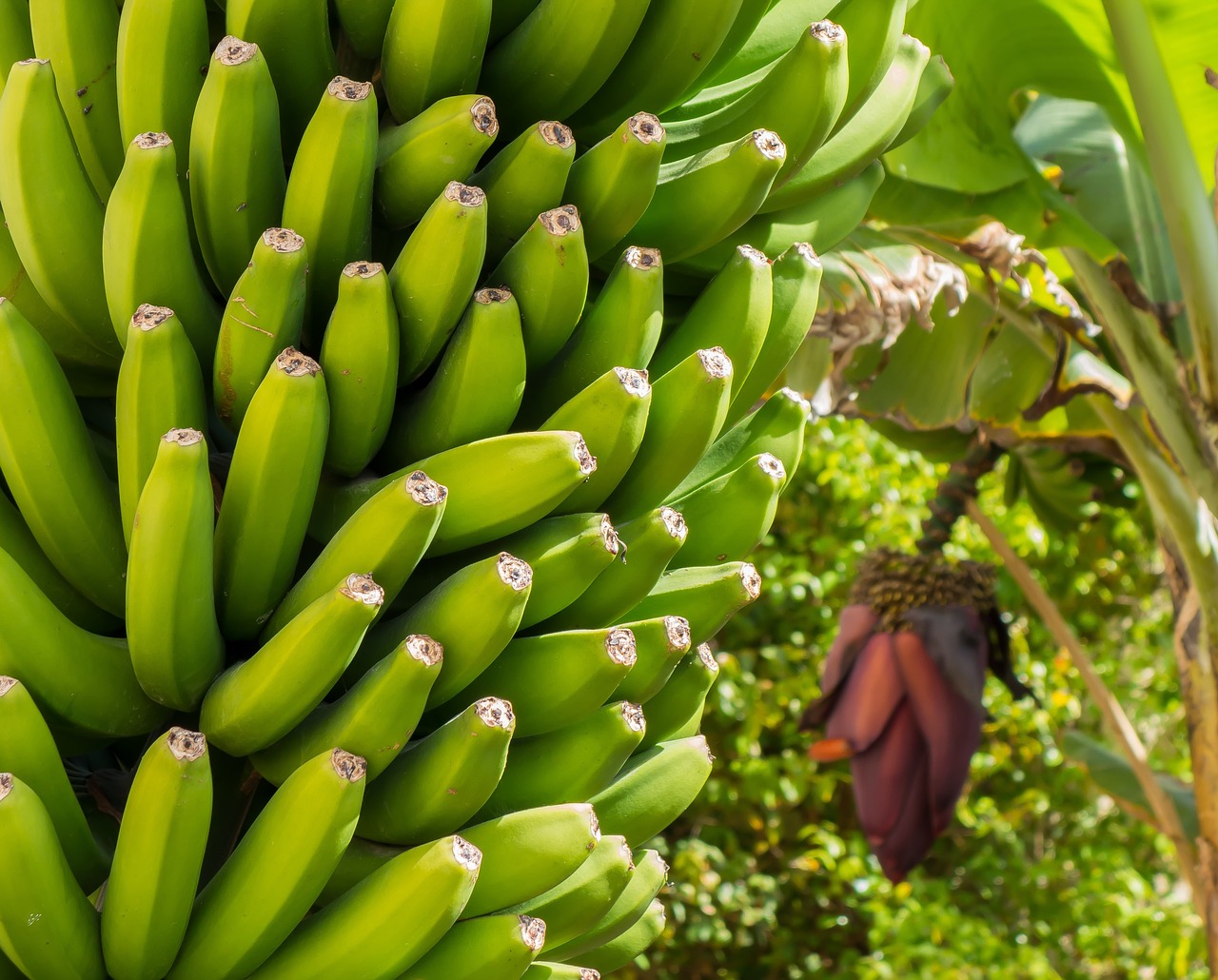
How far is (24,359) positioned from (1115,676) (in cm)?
350

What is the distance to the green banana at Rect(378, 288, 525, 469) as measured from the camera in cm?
56

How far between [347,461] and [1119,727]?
181 cm

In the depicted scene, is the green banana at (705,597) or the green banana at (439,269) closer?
the green banana at (439,269)

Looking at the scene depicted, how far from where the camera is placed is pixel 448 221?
21.3 inches

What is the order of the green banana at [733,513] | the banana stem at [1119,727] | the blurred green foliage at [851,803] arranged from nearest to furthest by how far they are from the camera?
the green banana at [733,513], the banana stem at [1119,727], the blurred green foliage at [851,803]

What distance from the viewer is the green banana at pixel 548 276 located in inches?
22.2

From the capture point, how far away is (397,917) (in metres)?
0.51

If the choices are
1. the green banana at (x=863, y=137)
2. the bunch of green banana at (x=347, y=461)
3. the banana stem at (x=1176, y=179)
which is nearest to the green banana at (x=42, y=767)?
the bunch of green banana at (x=347, y=461)

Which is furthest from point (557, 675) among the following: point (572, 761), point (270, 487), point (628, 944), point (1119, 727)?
point (1119, 727)

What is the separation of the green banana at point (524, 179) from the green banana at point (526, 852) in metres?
0.28

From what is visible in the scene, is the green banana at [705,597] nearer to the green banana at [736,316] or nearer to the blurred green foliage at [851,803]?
the green banana at [736,316]

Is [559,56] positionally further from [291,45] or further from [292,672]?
[292,672]

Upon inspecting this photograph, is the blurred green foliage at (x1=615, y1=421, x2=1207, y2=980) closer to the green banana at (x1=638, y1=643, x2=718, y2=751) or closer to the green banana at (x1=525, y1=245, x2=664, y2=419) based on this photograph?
the green banana at (x1=638, y1=643, x2=718, y2=751)

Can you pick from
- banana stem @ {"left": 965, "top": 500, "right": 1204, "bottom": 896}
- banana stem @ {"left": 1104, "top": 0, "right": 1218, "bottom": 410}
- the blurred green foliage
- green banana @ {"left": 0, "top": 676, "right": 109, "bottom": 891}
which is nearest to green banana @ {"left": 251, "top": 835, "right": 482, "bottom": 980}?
green banana @ {"left": 0, "top": 676, "right": 109, "bottom": 891}
